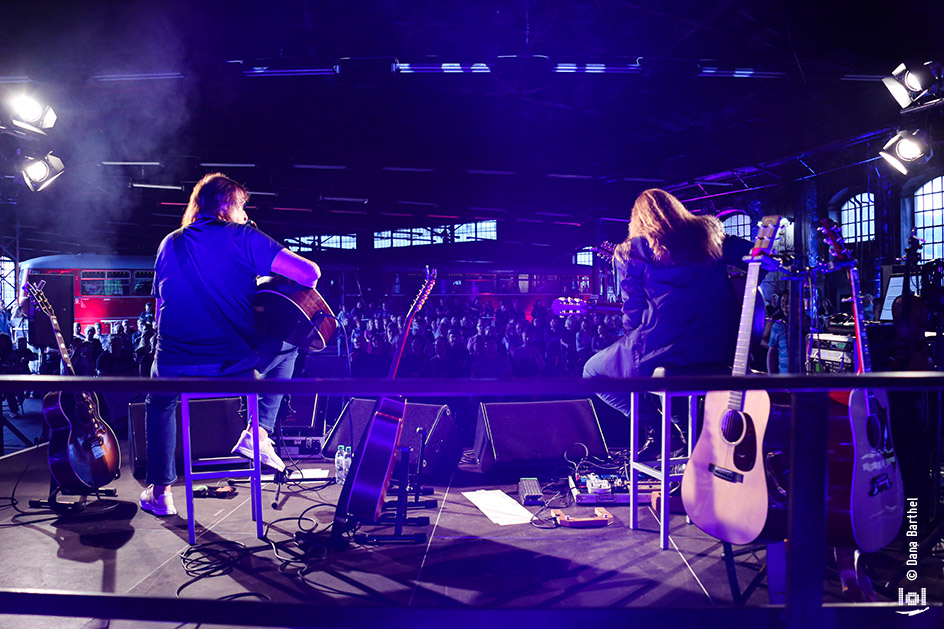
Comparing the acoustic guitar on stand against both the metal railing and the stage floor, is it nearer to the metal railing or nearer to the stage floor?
the stage floor

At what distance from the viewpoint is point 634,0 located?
693 cm

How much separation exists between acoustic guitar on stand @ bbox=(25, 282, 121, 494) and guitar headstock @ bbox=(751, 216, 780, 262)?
166 inches

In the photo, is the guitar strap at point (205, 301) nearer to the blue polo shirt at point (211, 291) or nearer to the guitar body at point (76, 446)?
the blue polo shirt at point (211, 291)

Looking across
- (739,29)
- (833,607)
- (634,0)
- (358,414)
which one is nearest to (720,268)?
(833,607)

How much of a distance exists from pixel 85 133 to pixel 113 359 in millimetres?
3440

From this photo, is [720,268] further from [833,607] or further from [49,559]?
[49,559]

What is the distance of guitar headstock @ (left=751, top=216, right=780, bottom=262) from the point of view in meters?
2.56

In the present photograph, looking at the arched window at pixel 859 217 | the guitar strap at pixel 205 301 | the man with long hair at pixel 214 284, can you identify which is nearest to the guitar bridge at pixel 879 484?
the man with long hair at pixel 214 284

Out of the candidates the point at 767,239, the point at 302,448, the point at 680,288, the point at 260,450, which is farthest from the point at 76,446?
the point at 767,239

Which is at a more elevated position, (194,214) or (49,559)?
(194,214)

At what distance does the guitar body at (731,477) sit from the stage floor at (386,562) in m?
0.37

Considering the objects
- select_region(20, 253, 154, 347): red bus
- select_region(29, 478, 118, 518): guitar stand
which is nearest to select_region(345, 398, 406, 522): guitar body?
select_region(29, 478, 118, 518): guitar stand

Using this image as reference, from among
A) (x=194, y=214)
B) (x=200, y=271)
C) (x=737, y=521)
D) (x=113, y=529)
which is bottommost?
(x=113, y=529)

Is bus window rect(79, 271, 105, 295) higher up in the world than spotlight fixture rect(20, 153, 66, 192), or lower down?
lower down
